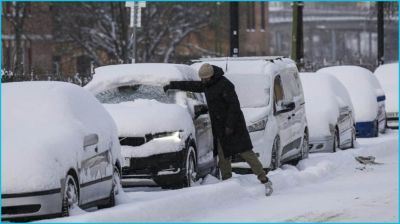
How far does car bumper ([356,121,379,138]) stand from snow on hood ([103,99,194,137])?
1165 cm

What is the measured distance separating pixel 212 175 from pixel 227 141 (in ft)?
5.40

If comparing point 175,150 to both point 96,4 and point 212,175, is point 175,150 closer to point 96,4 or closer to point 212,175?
point 212,175

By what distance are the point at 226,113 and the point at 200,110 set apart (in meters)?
1.01

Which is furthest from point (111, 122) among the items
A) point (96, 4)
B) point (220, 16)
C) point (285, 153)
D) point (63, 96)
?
point (220, 16)

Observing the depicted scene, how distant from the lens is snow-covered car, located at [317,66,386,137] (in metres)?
25.2

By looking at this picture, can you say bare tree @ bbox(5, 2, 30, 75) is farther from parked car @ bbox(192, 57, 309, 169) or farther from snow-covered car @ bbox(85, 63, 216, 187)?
snow-covered car @ bbox(85, 63, 216, 187)

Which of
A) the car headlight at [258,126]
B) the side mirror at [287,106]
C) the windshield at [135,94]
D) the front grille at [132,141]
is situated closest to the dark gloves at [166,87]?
the windshield at [135,94]

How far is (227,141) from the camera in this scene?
46.2 ft

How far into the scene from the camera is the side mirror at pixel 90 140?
1105 cm

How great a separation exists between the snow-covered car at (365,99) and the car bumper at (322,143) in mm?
4171

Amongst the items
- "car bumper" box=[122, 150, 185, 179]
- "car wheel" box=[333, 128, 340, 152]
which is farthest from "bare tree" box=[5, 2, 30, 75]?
"car bumper" box=[122, 150, 185, 179]

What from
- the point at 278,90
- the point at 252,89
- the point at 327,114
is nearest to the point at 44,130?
the point at 252,89

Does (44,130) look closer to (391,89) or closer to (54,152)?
(54,152)

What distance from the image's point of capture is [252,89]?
1705cm
